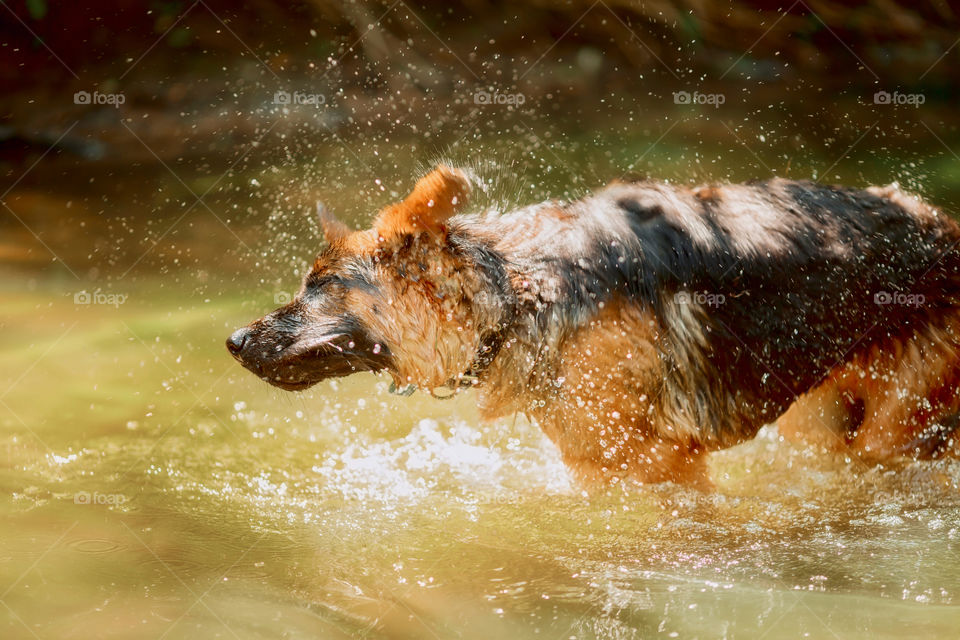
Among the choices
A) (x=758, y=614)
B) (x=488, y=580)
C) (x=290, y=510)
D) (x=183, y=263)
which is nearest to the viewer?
(x=758, y=614)

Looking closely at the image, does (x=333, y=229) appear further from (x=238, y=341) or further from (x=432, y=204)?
(x=238, y=341)

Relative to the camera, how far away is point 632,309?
14.0 ft

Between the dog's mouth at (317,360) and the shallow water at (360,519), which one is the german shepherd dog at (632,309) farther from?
the shallow water at (360,519)

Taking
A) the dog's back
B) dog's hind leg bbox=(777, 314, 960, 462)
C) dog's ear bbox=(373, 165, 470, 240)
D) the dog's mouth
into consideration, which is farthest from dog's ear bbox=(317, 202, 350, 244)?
dog's hind leg bbox=(777, 314, 960, 462)

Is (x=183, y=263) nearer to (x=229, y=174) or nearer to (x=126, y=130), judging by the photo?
(x=229, y=174)

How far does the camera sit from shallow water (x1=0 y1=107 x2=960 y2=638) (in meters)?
3.42

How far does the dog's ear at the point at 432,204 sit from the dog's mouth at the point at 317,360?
0.50 metres

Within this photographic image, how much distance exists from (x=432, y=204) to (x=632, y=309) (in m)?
1.00

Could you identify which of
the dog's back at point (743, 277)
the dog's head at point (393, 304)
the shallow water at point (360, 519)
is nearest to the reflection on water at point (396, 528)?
the shallow water at point (360, 519)

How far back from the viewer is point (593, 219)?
14.6 ft

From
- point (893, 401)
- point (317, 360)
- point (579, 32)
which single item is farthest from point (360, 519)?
point (579, 32)

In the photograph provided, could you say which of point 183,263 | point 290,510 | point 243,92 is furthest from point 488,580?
point 243,92

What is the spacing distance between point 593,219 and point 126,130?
6202 mm

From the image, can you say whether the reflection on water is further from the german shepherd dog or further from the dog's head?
the dog's head
